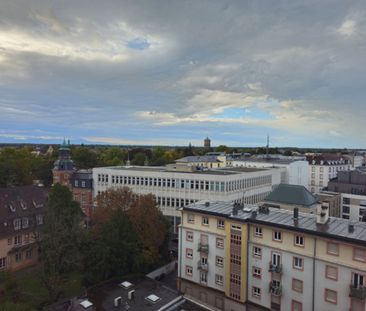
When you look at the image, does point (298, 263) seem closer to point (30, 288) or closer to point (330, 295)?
point (330, 295)

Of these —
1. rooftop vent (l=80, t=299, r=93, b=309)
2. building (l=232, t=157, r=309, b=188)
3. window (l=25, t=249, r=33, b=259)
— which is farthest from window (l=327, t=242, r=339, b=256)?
building (l=232, t=157, r=309, b=188)

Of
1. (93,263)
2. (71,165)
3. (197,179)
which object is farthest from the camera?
(71,165)

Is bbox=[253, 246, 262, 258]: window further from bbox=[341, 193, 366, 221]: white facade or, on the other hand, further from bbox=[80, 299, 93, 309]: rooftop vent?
bbox=[341, 193, 366, 221]: white facade

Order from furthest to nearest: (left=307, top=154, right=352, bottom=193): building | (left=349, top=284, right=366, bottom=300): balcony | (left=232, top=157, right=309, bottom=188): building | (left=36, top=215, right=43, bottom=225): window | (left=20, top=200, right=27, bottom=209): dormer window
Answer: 1. (left=307, top=154, right=352, bottom=193): building
2. (left=232, top=157, right=309, bottom=188): building
3. (left=36, top=215, right=43, bottom=225): window
4. (left=20, top=200, right=27, bottom=209): dormer window
5. (left=349, top=284, right=366, bottom=300): balcony

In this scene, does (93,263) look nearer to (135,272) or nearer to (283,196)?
(135,272)

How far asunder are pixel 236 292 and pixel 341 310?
9567mm

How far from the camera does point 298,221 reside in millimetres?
30562

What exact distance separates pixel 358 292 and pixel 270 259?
756 centimetres

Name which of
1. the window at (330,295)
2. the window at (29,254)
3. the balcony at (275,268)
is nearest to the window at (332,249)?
the window at (330,295)

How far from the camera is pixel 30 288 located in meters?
37.1

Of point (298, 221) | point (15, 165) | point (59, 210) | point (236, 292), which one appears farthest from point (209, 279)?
point (15, 165)

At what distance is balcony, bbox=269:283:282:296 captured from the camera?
96.0 feet

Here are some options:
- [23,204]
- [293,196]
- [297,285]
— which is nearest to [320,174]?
[293,196]

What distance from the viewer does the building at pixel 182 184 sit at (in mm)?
56469
